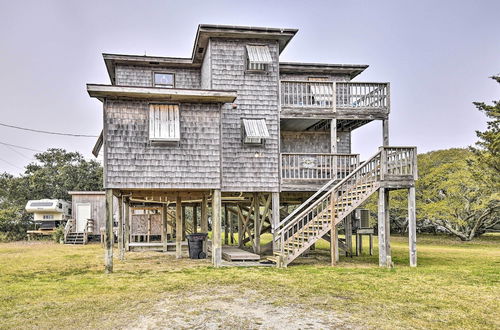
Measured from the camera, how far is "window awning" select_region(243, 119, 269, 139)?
50.6ft

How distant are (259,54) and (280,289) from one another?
953 cm

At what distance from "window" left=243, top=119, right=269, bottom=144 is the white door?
61.8 ft

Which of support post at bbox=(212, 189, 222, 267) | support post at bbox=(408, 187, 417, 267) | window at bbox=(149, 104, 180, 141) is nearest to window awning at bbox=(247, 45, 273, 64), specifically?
window at bbox=(149, 104, 180, 141)

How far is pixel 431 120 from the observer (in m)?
38.1

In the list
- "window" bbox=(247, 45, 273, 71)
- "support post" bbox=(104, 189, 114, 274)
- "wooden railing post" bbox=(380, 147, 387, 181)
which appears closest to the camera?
"support post" bbox=(104, 189, 114, 274)

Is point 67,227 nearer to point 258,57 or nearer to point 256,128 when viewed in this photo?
point 256,128

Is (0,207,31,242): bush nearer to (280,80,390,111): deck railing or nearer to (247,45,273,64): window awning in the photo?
(247,45,273,64): window awning

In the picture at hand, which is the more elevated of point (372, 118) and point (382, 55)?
point (382, 55)

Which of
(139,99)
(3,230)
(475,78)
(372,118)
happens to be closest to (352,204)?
(372,118)

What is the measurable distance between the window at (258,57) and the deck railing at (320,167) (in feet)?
11.7

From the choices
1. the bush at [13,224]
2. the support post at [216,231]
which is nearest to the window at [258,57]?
the support post at [216,231]

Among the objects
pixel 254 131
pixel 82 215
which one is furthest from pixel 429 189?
pixel 82 215

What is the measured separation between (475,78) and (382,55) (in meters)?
7.00

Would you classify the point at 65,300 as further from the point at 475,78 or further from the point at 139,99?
the point at 475,78
